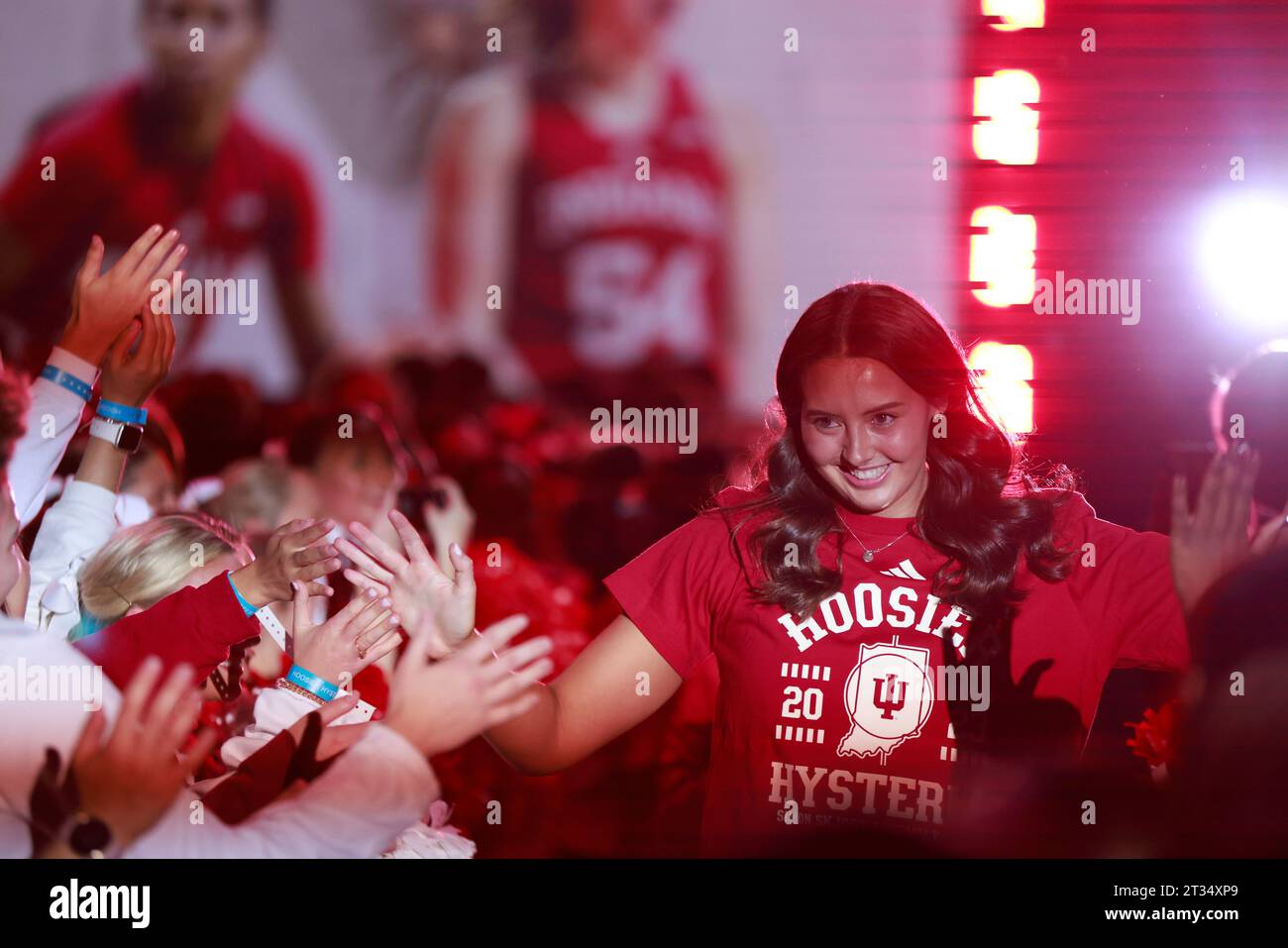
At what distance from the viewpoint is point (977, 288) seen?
2.54 m

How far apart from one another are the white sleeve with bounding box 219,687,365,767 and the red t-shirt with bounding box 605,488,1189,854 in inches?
20.8

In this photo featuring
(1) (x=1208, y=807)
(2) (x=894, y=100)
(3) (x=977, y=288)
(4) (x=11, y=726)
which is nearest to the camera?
(1) (x=1208, y=807)

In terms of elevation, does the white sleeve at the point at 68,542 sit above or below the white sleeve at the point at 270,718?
above

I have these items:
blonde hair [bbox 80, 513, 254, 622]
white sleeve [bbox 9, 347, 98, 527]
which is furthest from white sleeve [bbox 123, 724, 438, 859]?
white sleeve [bbox 9, 347, 98, 527]

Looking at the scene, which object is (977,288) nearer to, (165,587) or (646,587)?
(646,587)

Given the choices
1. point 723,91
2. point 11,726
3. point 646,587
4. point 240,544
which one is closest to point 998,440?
point 646,587

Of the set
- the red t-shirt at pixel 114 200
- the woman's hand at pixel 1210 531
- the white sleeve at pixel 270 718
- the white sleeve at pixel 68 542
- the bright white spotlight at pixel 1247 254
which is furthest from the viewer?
the red t-shirt at pixel 114 200

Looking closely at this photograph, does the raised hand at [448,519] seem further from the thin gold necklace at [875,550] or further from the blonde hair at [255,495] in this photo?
the thin gold necklace at [875,550]

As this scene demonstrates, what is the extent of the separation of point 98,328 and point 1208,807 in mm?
1836

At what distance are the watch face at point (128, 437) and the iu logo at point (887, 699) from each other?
1.30 meters

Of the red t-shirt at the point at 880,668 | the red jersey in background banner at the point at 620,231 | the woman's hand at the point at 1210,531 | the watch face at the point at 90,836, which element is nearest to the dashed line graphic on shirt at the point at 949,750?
the red t-shirt at the point at 880,668

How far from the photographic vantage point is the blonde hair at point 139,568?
2375 millimetres

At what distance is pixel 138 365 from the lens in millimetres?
2385
